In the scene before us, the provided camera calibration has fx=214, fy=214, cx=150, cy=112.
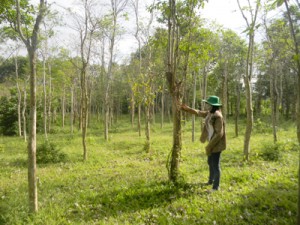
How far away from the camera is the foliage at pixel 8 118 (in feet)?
73.4

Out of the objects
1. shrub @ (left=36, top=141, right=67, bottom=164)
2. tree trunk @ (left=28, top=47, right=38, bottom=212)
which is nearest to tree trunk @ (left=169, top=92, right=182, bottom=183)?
tree trunk @ (left=28, top=47, right=38, bottom=212)

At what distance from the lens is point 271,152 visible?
843cm

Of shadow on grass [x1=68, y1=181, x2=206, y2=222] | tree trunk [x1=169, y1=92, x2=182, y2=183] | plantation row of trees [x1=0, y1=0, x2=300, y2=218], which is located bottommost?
shadow on grass [x1=68, y1=181, x2=206, y2=222]

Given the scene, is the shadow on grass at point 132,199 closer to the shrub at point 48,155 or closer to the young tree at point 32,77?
the young tree at point 32,77

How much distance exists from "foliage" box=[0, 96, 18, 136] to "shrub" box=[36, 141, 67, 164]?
14.8 metres

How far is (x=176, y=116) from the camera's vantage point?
5.75m

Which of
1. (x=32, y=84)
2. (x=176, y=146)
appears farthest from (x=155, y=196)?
(x=32, y=84)

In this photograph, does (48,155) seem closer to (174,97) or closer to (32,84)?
(32,84)

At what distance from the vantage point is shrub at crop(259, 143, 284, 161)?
327 inches

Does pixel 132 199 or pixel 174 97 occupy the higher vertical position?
pixel 174 97

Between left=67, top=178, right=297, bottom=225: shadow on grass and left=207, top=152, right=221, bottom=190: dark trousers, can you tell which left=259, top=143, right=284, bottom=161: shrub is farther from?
left=207, top=152, right=221, bottom=190: dark trousers

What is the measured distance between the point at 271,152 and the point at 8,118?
24544mm

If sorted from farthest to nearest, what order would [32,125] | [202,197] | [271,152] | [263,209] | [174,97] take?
[271,152]
[174,97]
[202,197]
[32,125]
[263,209]

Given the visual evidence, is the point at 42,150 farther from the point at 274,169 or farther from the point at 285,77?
the point at 285,77
